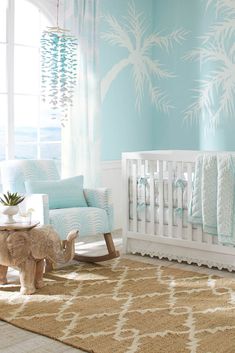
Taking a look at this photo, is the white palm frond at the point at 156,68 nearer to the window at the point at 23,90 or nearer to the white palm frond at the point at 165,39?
the white palm frond at the point at 165,39

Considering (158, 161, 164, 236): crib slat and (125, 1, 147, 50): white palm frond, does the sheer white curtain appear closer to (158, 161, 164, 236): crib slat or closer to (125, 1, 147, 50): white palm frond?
(125, 1, 147, 50): white palm frond

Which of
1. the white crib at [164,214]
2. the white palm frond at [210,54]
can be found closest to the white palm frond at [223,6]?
the white palm frond at [210,54]

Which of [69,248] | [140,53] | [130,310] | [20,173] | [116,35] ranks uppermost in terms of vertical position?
[116,35]

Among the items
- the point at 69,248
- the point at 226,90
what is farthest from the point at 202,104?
the point at 69,248

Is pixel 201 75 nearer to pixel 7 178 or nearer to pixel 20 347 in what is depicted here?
pixel 7 178

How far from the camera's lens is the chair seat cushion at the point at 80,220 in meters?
3.61

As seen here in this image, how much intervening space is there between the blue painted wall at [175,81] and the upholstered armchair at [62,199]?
114 centimetres

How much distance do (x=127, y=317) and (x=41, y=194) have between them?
3.83 feet

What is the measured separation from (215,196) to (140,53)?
224 cm

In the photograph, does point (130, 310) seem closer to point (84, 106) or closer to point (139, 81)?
point (84, 106)

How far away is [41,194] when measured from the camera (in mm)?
3600

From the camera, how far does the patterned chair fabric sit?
359 cm

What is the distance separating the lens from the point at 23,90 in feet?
15.0

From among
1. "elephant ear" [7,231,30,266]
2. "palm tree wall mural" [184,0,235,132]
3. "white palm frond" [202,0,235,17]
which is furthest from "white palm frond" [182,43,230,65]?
"elephant ear" [7,231,30,266]
